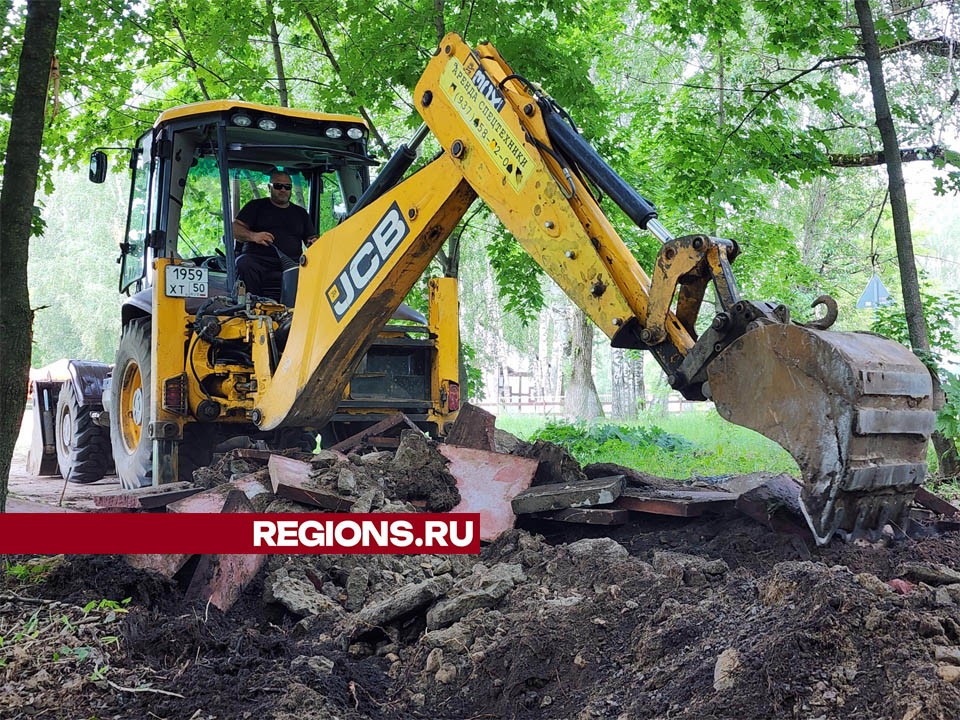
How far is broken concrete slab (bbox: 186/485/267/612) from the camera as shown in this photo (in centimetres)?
505

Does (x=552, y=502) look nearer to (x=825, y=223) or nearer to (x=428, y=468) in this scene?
(x=428, y=468)

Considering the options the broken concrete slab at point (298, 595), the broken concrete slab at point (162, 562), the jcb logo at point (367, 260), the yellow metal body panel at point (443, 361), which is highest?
the jcb logo at point (367, 260)

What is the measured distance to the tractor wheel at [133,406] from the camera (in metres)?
7.64

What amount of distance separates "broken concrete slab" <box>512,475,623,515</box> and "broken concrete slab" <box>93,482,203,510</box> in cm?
201

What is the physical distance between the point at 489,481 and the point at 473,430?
79 centimetres

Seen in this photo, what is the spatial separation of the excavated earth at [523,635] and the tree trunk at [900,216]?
3.28m

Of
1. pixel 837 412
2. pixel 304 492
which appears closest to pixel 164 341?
pixel 304 492

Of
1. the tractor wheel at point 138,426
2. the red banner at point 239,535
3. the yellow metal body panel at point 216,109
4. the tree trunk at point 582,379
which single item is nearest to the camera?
the red banner at point 239,535

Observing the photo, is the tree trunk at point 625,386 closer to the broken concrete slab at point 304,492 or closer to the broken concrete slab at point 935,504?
the broken concrete slab at point 935,504

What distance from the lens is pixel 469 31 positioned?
9.41 m

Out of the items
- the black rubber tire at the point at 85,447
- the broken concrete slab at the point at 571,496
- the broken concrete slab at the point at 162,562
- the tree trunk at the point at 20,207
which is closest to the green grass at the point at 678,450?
the broken concrete slab at the point at 571,496

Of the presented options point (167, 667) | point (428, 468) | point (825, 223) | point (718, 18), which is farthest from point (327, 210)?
point (825, 223)

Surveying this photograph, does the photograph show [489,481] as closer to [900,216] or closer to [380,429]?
[380,429]

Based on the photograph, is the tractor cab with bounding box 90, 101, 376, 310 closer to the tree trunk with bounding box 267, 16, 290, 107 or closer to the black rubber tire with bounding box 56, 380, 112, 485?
the black rubber tire with bounding box 56, 380, 112, 485
